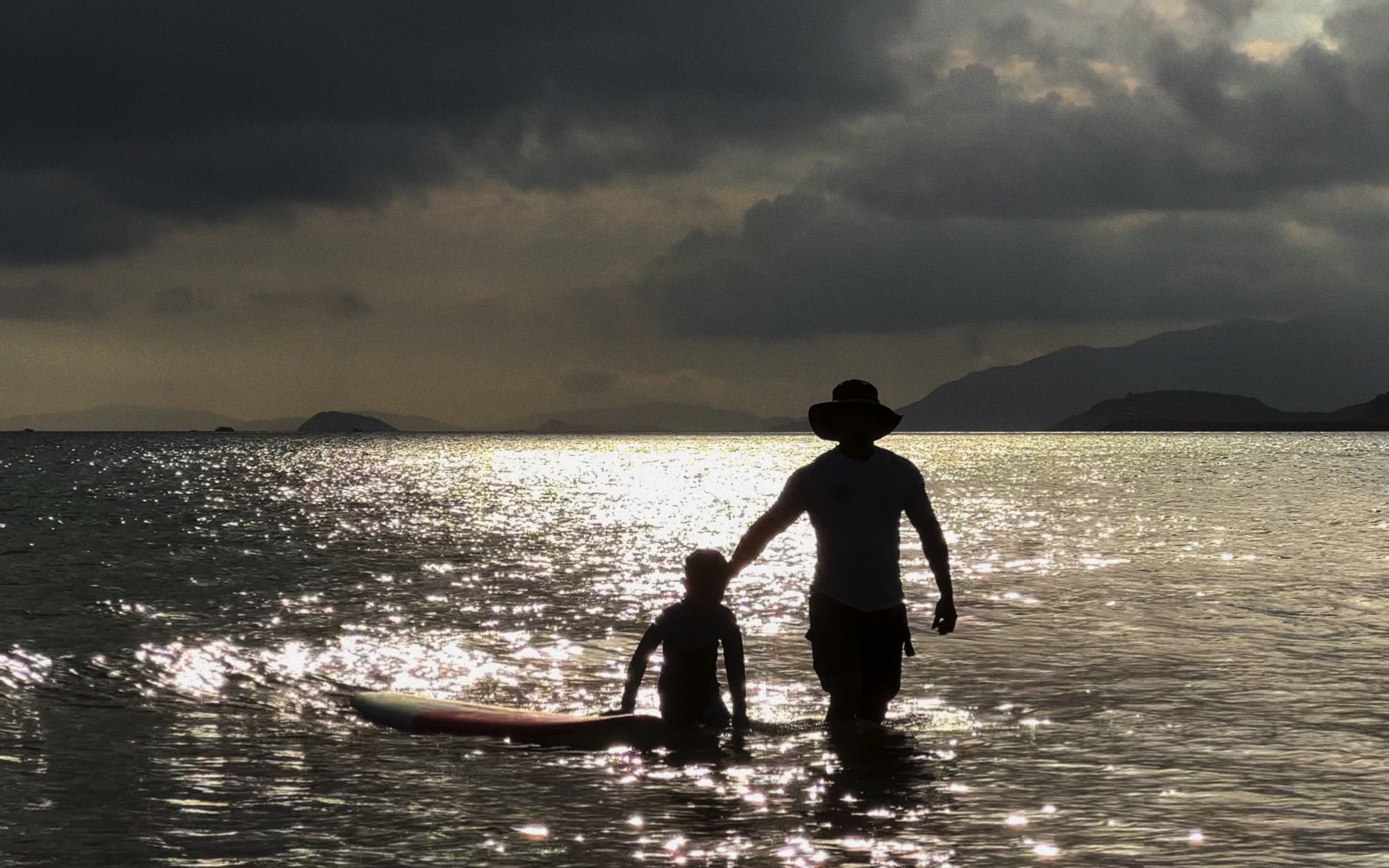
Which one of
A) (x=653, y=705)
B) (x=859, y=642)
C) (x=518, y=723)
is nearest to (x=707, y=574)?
(x=859, y=642)

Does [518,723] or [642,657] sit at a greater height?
[642,657]

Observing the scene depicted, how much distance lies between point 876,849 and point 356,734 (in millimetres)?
6625

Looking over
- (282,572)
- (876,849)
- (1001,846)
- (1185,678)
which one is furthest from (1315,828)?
(282,572)

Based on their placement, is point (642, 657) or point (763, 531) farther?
point (642, 657)

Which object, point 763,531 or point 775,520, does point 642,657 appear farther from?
point 775,520

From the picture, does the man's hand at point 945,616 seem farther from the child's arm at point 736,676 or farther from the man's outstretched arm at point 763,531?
the child's arm at point 736,676

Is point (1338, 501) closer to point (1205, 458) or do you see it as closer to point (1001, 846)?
point (1001, 846)

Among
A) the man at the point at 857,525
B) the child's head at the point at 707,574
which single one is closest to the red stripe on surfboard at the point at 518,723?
the child's head at the point at 707,574

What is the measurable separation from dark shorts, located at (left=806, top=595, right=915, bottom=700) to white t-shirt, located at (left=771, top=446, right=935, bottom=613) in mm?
121

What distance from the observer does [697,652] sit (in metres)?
12.2

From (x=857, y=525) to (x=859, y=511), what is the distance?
113 millimetres

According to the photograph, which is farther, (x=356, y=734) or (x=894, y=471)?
(x=356, y=734)

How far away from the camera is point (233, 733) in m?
14.0

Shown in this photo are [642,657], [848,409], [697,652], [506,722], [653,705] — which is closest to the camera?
[848,409]
